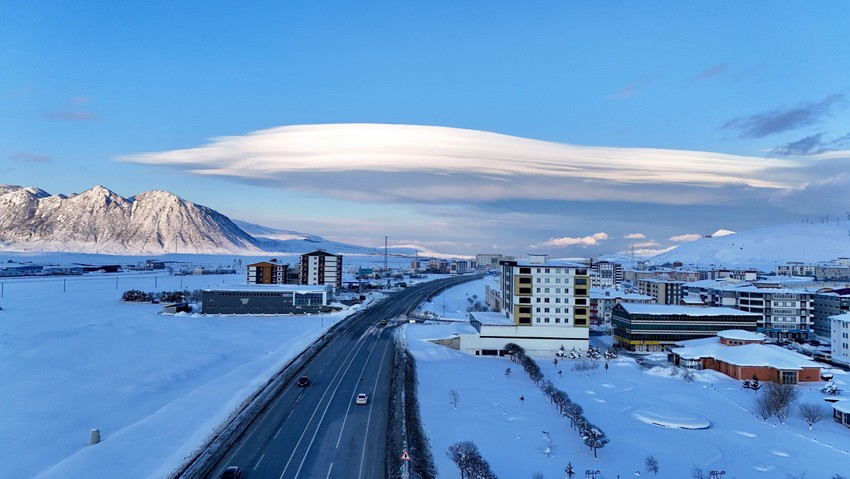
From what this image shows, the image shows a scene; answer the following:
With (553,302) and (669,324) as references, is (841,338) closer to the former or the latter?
(669,324)

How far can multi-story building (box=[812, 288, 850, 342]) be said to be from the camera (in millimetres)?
76188

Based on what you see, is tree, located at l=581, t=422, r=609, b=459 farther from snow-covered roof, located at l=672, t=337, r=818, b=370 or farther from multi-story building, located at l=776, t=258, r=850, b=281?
multi-story building, located at l=776, t=258, r=850, b=281

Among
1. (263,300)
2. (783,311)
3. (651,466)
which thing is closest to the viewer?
(651,466)

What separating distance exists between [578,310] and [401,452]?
124ft

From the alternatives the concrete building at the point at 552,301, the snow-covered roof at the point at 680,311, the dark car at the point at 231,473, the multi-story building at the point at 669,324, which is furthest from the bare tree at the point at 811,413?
the dark car at the point at 231,473

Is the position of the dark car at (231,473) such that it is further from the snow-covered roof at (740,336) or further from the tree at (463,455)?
the snow-covered roof at (740,336)

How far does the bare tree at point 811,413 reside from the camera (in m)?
36.2

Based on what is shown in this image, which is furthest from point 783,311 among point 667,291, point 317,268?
point 317,268

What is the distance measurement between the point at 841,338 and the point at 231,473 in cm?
6837

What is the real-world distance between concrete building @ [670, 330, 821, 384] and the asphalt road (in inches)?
1189

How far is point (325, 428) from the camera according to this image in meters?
30.5

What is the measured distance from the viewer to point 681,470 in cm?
2770

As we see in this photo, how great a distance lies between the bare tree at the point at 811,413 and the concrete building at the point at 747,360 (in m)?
11.0

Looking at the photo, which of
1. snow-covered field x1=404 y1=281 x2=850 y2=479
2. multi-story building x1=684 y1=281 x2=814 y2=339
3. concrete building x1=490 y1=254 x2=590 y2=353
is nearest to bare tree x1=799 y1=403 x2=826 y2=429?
snow-covered field x1=404 y1=281 x2=850 y2=479
